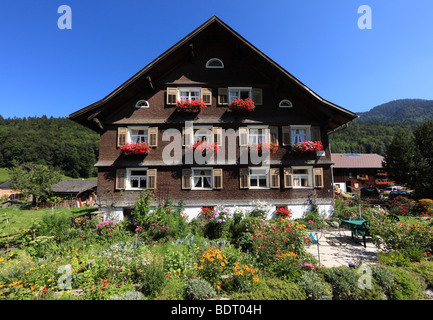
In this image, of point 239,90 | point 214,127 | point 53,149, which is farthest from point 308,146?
point 53,149

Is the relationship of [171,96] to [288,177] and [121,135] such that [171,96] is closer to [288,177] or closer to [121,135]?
[121,135]

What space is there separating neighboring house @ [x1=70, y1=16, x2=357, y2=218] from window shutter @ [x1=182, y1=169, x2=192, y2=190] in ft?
0.22

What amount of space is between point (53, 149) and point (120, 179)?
3494 inches

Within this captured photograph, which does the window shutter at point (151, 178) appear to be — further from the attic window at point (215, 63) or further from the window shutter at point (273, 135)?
the attic window at point (215, 63)

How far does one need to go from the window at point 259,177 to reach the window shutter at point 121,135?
8.77m

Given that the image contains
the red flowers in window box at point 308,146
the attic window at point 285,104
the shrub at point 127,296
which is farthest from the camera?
the attic window at point 285,104

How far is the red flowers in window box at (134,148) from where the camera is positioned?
460 inches

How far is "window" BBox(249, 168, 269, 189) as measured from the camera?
41.1 feet

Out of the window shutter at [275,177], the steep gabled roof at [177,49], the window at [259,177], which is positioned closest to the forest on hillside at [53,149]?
the steep gabled roof at [177,49]

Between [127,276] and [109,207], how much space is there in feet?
24.8

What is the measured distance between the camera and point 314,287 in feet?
15.1

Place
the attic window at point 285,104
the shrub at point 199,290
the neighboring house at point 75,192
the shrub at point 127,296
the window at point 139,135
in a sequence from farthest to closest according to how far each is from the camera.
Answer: the neighboring house at point 75,192 → the attic window at point 285,104 → the window at point 139,135 → the shrub at point 199,290 → the shrub at point 127,296

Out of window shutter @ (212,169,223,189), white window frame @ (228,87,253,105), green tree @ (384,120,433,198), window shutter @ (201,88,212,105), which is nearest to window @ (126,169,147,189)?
window shutter @ (212,169,223,189)

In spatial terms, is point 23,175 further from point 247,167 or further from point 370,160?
point 370,160
